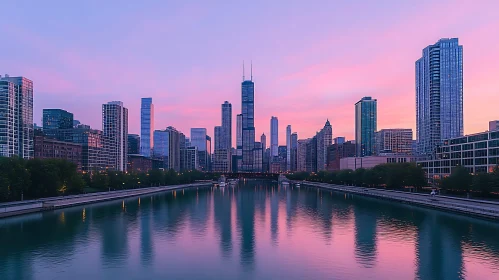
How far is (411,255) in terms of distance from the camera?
3744 centimetres

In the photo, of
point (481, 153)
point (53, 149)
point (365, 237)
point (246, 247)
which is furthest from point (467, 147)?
point (53, 149)

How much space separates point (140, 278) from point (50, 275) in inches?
290

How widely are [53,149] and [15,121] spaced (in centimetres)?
1994

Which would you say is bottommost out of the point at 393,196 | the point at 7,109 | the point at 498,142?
the point at 393,196

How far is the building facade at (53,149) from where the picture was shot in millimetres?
172625

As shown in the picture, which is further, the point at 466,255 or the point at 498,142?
the point at 498,142

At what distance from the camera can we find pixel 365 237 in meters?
46.8

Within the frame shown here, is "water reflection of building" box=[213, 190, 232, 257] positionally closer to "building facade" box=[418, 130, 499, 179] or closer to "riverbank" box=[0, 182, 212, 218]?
"riverbank" box=[0, 182, 212, 218]

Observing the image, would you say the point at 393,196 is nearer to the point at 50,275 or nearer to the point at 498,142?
the point at 498,142

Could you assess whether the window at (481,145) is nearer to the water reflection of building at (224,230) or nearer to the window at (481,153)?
the window at (481,153)

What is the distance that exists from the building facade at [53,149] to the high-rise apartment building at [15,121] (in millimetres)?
3792

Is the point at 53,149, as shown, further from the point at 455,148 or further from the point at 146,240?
the point at 455,148

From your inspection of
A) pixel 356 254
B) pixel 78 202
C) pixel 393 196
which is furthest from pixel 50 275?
pixel 393 196

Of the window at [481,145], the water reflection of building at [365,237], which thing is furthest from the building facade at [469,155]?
the water reflection of building at [365,237]
